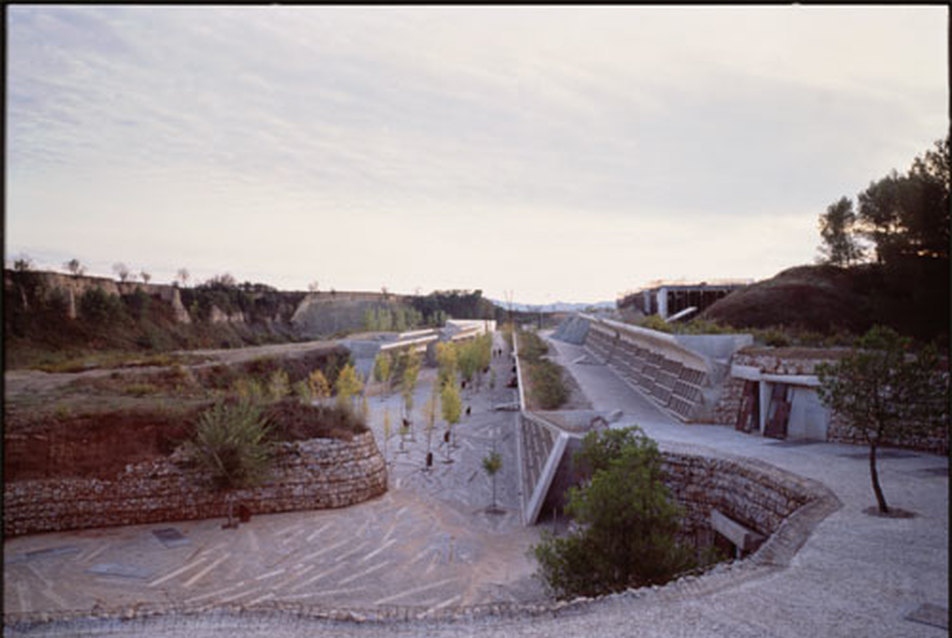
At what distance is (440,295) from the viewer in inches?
4606

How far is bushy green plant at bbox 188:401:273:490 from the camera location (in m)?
17.5

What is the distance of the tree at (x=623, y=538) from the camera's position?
9.73m

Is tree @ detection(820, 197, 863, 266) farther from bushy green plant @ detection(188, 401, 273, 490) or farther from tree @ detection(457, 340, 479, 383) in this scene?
bushy green plant @ detection(188, 401, 273, 490)

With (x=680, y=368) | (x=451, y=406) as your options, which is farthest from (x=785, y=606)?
(x=451, y=406)

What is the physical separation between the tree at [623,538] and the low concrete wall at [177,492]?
10.3 m

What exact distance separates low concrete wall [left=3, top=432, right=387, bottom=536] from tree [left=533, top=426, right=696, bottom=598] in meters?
10.3

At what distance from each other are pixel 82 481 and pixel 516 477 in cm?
1341

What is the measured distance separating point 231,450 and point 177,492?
6.18 ft

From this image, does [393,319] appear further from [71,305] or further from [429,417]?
[429,417]

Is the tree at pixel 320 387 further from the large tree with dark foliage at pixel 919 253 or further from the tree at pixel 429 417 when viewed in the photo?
the large tree with dark foliage at pixel 919 253

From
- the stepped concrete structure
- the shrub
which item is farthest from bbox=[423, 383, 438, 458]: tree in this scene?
the stepped concrete structure

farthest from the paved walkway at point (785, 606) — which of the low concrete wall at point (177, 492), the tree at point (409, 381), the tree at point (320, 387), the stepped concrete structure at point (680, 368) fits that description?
the tree at point (409, 381)

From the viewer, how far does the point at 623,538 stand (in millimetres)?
9906

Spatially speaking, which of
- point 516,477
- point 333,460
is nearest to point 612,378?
point 516,477
